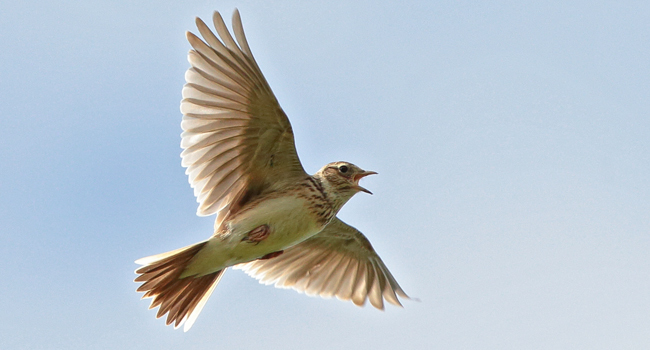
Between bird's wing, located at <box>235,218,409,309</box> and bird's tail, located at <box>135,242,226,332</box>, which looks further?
bird's wing, located at <box>235,218,409,309</box>

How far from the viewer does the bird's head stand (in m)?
8.81

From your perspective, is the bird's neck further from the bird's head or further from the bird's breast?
the bird's breast

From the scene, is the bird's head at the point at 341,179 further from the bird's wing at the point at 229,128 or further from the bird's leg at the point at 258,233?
the bird's leg at the point at 258,233

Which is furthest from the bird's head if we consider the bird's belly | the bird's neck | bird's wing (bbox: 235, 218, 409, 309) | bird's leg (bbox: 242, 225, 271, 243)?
bird's wing (bbox: 235, 218, 409, 309)

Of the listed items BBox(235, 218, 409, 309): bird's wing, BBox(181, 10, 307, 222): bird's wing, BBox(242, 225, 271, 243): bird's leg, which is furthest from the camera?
BBox(235, 218, 409, 309): bird's wing

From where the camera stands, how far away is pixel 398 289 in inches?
425

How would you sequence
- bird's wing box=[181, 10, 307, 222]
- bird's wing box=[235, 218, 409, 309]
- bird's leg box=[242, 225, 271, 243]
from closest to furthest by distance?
bird's wing box=[181, 10, 307, 222], bird's leg box=[242, 225, 271, 243], bird's wing box=[235, 218, 409, 309]

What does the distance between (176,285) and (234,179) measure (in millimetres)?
1275

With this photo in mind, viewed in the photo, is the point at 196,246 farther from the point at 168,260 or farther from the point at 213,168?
the point at 213,168

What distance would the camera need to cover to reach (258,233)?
8281 mm

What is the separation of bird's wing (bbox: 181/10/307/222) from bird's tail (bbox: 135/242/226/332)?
659 mm

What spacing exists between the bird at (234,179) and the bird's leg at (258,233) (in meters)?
0.01

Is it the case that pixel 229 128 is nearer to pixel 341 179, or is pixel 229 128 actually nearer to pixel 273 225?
pixel 273 225

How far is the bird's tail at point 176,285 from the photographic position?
8.22 m
